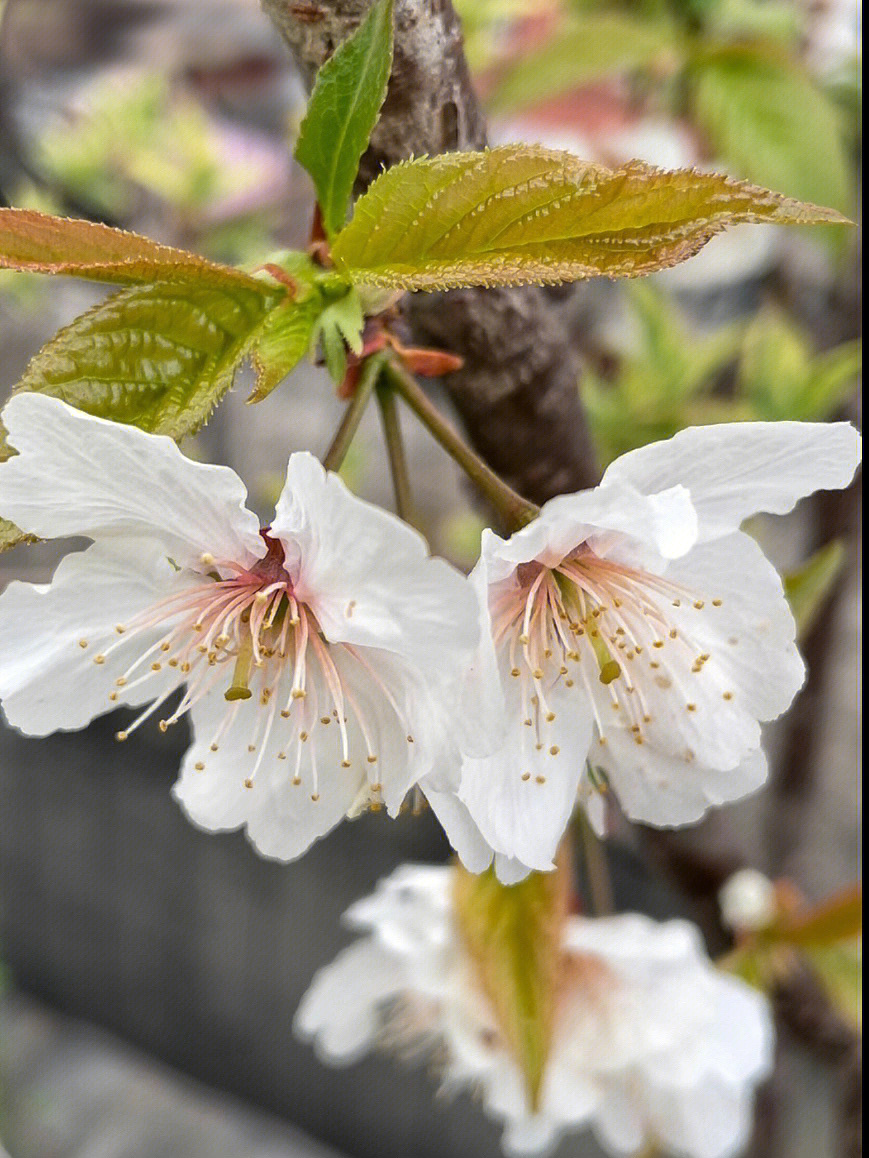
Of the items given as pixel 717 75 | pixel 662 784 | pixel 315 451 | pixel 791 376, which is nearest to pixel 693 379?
pixel 791 376

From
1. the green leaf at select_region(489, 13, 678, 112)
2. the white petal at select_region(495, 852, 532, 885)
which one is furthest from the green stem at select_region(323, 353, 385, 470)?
the green leaf at select_region(489, 13, 678, 112)

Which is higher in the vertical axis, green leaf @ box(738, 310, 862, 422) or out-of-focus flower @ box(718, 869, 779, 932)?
green leaf @ box(738, 310, 862, 422)

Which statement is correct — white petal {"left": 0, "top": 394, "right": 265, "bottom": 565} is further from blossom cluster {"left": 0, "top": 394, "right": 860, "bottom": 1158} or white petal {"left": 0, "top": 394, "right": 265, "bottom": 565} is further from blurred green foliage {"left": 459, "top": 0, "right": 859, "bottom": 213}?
blurred green foliage {"left": 459, "top": 0, "right": 859, "bottom": 213}

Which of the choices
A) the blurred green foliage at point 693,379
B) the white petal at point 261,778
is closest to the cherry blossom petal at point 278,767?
the white petal at point 261,778

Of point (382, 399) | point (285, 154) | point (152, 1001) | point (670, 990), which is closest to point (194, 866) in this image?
point (152, 1001)

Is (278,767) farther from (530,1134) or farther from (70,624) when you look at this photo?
(530,1134)

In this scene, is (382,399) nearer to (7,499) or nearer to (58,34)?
(7,499)
